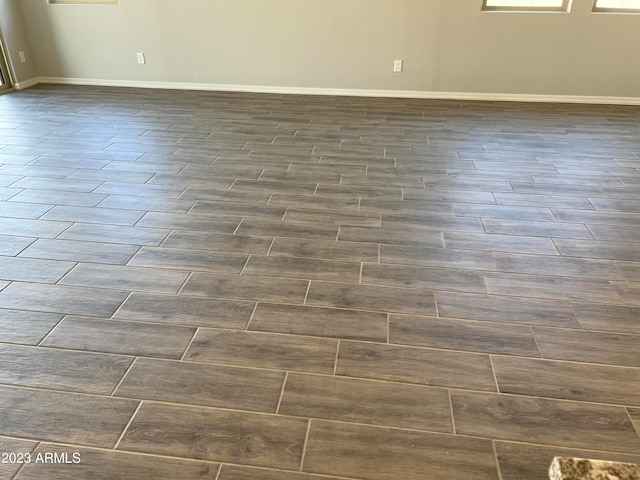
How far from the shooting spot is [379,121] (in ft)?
14.5

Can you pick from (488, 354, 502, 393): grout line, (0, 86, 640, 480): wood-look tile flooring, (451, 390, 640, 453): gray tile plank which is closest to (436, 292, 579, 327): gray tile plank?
(0, 86, 640, 480): wood-look tile flooring

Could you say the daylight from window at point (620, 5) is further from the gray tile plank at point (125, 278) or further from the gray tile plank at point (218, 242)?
the gray tile plank at point (125, 278)

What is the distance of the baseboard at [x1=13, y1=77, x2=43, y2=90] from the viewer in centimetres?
541

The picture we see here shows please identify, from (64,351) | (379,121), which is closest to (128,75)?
(379,121)

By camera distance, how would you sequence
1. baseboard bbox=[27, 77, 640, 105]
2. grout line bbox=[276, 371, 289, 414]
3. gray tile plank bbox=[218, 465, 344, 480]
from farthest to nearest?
baseboard bbox=[27, 77, 640, 105], grout line bbox=[276, 371, 289, 414], gray tile plank bbox=[218, 465, 344, 480]

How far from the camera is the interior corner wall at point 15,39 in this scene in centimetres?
516

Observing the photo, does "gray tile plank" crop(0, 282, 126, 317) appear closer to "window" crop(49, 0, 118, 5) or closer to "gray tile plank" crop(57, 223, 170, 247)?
"gray tile plank" crop(57, 223, 170, 247)

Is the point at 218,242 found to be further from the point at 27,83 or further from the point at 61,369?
the point at 27,83

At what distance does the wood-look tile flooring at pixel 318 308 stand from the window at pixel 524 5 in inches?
68.7

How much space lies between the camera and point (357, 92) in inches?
205

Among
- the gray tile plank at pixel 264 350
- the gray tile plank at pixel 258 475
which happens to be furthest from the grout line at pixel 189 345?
the gray tile plank at pixel 258 475

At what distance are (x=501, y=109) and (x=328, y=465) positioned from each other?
14.2 ft

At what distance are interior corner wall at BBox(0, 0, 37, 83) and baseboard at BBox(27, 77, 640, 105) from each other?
0.76ft

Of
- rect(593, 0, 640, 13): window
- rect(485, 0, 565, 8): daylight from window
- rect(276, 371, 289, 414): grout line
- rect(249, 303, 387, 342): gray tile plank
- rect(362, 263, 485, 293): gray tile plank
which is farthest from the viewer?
rect(485, 0, 565, 8): daylight from window
